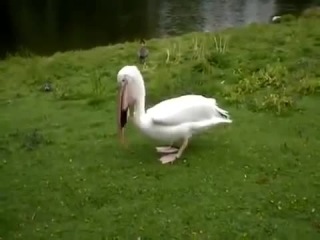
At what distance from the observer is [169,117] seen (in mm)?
7863

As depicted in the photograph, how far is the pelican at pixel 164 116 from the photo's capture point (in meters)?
7.91

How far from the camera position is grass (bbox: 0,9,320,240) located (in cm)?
647

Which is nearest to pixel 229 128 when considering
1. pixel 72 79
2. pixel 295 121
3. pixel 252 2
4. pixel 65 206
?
pixel 295 121

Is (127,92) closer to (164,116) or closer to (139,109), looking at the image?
(139,109)

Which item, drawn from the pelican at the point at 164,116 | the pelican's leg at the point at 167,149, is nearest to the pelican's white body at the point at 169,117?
the pelican at the point at 164,116

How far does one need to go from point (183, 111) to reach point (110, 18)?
19992 mm

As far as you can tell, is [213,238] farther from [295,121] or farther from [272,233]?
[295,121]

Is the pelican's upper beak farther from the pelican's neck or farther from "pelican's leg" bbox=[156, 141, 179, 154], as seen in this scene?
"pelican's leg" bbox=[156, 141, 179, 154]

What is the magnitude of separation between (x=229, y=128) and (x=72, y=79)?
5087 millimetres

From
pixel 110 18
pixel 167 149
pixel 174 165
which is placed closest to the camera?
pixel 174 165

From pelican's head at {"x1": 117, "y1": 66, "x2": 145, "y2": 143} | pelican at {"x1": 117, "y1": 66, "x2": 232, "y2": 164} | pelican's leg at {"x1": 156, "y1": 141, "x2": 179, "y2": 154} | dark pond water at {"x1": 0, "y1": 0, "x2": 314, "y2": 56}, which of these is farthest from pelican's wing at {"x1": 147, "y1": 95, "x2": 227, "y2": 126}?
dark pond water at {"x1": 0, "y1": 0, "x2": 314, "y2": 56}

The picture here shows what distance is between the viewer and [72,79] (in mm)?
13430

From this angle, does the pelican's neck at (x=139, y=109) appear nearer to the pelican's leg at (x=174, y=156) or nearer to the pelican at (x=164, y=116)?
the pelican at (x=164, y=116)

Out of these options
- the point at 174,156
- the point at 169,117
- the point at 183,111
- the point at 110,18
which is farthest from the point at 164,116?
the point at 110,18
